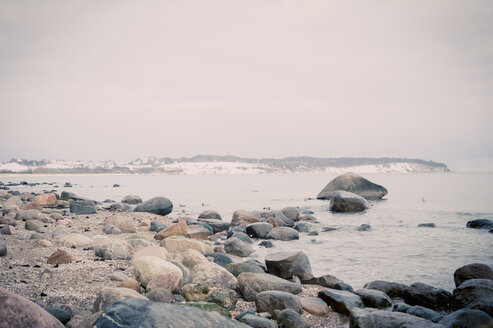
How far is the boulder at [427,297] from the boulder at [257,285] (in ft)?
8.08

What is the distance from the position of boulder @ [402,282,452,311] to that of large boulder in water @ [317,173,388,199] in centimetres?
2828

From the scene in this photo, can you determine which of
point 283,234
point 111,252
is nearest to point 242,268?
point 111,252

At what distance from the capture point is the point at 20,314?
151 inches

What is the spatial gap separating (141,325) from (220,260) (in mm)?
7088

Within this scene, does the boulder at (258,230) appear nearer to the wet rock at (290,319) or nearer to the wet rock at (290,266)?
the wet rock at (290,266)

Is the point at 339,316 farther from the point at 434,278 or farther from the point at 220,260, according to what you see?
the point at 434,278

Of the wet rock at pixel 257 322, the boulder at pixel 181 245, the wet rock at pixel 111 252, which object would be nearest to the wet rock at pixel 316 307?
the wet rock at pixel 257 322

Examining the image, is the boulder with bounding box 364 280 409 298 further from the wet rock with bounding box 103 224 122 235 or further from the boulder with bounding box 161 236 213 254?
the wet rock with bounding box 103 224 122 235

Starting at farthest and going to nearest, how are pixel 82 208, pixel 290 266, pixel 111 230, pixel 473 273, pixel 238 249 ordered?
pixel 82 208 → pixel 111 230 → pixel 238 249 → pixel 290 266 → pixel 473 273

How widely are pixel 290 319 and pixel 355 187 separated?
32.0 metres

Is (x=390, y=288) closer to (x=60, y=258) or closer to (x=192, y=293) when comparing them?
(x=192, y=293)

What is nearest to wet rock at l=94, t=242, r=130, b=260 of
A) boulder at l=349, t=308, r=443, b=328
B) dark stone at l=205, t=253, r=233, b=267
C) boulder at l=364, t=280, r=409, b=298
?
dark stone at l=205, t=253, r=233, b=267

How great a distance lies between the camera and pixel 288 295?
6.59m

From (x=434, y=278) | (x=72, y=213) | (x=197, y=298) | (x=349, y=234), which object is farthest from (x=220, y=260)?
(x=72, y=213)
